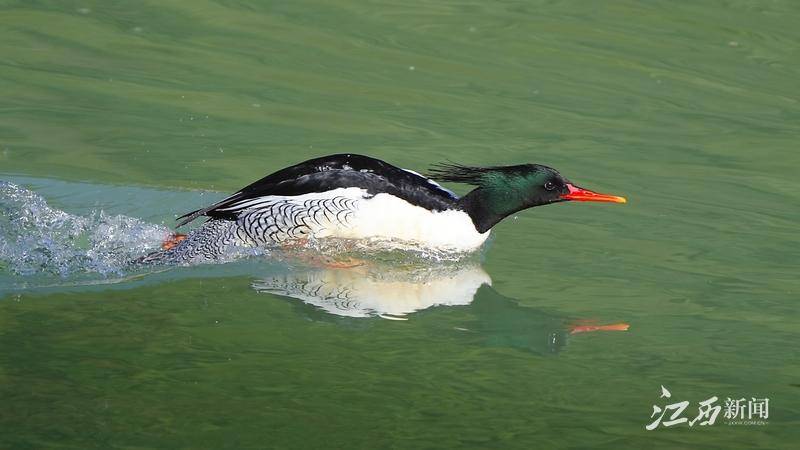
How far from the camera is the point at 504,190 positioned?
8.88 meters

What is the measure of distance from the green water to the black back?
0.67m

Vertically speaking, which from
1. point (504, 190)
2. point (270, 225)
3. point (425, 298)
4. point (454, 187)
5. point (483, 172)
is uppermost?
point (483, 172)

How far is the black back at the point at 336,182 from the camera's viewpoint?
8.50m

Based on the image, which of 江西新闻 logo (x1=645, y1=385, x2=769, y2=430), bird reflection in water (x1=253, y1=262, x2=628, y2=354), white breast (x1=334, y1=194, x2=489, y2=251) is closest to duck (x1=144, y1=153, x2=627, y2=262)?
white breast (x1=334, y1=194, x2=489, y2=251)

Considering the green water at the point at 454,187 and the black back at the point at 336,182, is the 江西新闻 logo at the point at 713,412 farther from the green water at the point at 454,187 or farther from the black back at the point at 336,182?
the black back at the point at 336,182

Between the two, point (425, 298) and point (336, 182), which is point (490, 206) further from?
point (425, 298)

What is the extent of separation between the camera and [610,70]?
13.6 metres

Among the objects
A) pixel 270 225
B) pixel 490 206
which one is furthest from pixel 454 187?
pixel 270 225

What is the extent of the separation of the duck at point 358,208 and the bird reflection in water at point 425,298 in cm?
30

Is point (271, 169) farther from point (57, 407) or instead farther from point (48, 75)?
point (57, 407)

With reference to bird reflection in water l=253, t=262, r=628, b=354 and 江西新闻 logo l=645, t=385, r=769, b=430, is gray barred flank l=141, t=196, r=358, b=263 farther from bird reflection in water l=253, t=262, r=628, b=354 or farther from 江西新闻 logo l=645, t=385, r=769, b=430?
江西新闻 logo l=645, t=385, r=769, b=430

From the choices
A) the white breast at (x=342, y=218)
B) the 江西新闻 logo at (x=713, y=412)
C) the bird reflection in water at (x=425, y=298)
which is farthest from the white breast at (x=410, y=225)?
the 江西新闻 logo at (x=713, y=412)

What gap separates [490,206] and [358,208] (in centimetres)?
108

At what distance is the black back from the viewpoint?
850 centimetres
